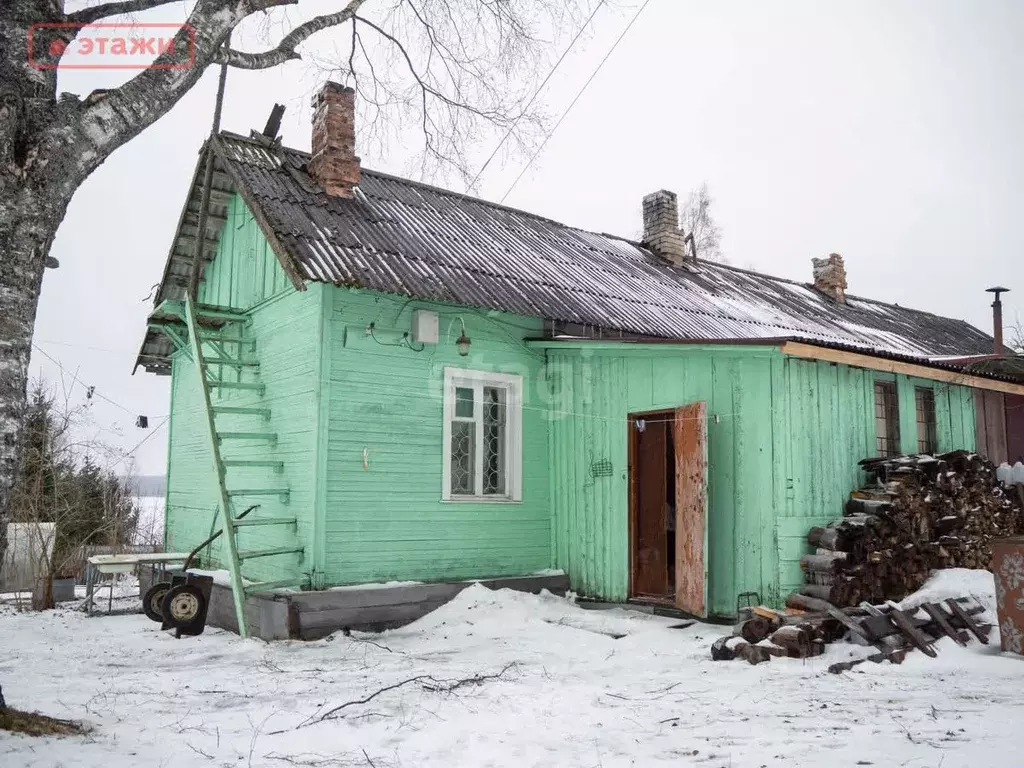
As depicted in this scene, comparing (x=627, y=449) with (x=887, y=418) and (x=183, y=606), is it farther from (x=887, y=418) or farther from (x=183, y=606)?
(x=183, y=606)

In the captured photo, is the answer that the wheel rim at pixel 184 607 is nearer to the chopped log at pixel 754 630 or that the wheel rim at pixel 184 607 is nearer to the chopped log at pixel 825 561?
the chopped log at pixel 754 630

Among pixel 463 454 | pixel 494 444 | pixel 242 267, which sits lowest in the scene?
pixel 463 454

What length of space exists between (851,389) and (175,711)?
308 inches

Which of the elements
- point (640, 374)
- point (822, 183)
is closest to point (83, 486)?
point (640, 374)

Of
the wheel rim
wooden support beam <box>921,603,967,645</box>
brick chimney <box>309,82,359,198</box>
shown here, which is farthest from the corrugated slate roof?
the wheel rim

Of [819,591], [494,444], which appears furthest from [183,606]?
[819,591]

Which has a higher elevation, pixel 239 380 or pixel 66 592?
pixel 239 380

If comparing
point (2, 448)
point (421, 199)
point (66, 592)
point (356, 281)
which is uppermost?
point (421, 199)

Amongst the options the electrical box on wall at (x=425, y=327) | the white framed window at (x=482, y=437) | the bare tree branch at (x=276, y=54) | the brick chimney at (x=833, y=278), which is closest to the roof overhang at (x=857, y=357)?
the white framed window at (x=482, y=437)

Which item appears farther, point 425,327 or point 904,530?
point 425,327

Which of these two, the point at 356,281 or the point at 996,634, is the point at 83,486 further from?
the point at 996,634

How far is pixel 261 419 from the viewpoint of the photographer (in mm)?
10266

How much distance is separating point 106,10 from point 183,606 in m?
6.17

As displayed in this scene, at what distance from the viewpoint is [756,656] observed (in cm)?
663
